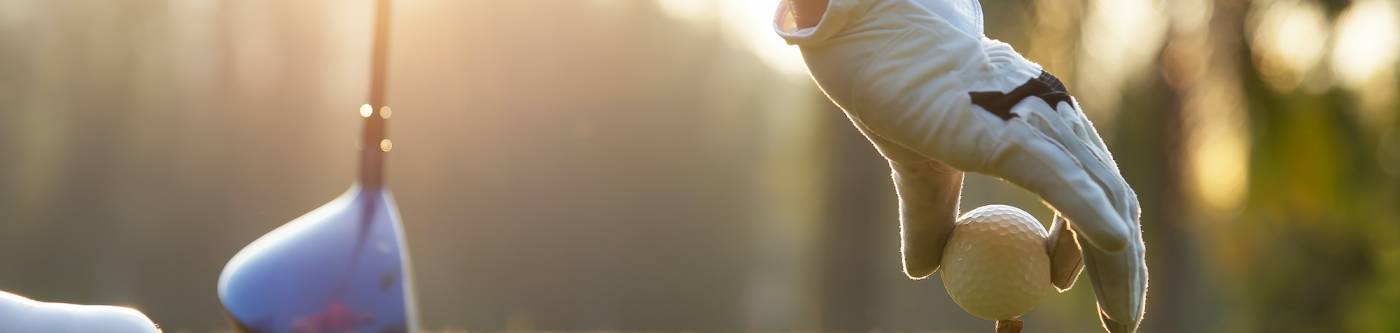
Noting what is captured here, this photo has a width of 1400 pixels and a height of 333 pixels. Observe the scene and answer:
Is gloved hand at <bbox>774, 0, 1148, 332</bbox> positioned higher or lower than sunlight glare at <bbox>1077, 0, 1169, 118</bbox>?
higher

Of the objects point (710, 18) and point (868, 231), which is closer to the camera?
point (868, 231)

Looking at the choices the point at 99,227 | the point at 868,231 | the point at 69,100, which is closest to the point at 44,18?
the point at 69,100

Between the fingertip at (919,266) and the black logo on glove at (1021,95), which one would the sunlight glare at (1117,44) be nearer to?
the fingertip at (919,266)

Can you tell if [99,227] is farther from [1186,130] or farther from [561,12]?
[1186,130]

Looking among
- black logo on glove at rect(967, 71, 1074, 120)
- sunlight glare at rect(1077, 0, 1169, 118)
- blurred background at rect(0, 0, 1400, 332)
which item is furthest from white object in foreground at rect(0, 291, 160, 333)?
sunlight glare at rect(1077, 0, 1169, 118)

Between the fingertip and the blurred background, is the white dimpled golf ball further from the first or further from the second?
the blurred background

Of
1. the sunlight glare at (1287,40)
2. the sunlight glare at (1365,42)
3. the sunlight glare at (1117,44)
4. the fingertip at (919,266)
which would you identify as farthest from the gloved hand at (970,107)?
the sunlight glare at (1365,42)
